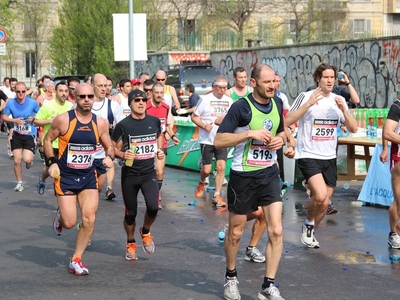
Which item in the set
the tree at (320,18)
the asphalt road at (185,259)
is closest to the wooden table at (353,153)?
the asphalt road at (185,259)

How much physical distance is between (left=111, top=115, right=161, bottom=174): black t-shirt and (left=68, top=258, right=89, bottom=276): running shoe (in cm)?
128

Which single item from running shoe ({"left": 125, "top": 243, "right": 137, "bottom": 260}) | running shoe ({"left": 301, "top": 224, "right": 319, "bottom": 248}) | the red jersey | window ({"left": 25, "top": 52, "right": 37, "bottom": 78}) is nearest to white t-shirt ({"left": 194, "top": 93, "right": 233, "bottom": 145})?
the red jersey

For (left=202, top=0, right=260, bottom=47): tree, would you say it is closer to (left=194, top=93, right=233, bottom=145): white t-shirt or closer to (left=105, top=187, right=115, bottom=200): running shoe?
(left=105, top=187, right=115, bottom=200): running shoe

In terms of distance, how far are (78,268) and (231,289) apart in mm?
1794

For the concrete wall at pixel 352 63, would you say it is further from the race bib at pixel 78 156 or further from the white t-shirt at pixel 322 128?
the race bib at pixel 78 156

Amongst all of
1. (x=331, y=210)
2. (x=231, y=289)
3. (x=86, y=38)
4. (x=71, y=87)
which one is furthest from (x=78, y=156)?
(x=86, y=38)

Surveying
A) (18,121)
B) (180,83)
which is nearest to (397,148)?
(18,121)

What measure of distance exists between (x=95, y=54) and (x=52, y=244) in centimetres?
3869

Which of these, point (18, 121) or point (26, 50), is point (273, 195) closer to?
point (18, 121)

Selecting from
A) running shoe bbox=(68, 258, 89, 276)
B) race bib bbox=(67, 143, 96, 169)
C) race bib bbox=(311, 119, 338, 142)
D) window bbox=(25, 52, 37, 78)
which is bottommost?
running shoe bbox=(68, 258, 89, 276)

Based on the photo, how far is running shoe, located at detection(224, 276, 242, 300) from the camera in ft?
23.9

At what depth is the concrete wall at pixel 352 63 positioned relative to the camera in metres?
26.7

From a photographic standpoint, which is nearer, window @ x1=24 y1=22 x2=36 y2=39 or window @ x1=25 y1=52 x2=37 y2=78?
window @ x1=24 y1=22 x2=36 y2=39

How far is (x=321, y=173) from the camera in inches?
389
